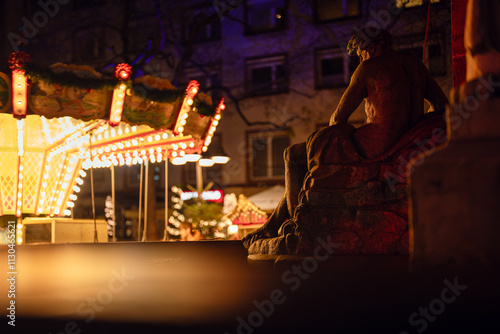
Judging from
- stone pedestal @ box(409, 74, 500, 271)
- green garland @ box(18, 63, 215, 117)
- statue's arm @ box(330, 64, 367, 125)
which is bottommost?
stone pedestal @ box(409, 74, 500, 271)

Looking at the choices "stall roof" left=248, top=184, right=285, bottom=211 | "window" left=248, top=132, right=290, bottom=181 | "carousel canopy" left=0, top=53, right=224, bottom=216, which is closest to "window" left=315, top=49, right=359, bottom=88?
"window" left=248, top=132, right=290, bottom=181

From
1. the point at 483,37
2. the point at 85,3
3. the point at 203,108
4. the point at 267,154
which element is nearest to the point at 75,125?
the point at 203,108

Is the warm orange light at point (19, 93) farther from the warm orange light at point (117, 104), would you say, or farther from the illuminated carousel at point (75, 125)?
the warm orange light at point (117, 104)

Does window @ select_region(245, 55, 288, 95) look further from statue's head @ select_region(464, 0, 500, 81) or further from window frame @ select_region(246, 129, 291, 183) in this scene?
statue's head @ select_region(464, 0, 500, 81)

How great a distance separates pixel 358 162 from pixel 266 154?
22828 millimetres

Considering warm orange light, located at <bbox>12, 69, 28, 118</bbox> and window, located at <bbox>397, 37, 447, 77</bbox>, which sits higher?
window, located at <bbox>397, 37, 447, 77</bbox>

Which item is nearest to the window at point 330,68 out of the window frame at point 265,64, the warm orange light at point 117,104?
the window frame at point 265,64

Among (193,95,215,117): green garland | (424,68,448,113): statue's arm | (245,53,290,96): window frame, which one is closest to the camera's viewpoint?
A: (424,68,448,113): statue's arm

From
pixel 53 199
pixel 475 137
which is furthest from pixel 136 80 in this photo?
pixel 475 137

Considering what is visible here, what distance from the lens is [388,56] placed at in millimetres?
5863

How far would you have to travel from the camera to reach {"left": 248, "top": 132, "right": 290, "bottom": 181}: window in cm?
2788

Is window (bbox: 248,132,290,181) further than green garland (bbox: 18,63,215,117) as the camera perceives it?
Yes

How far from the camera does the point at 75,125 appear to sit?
1466 centimetres

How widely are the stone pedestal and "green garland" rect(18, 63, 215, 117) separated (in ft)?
27.9
